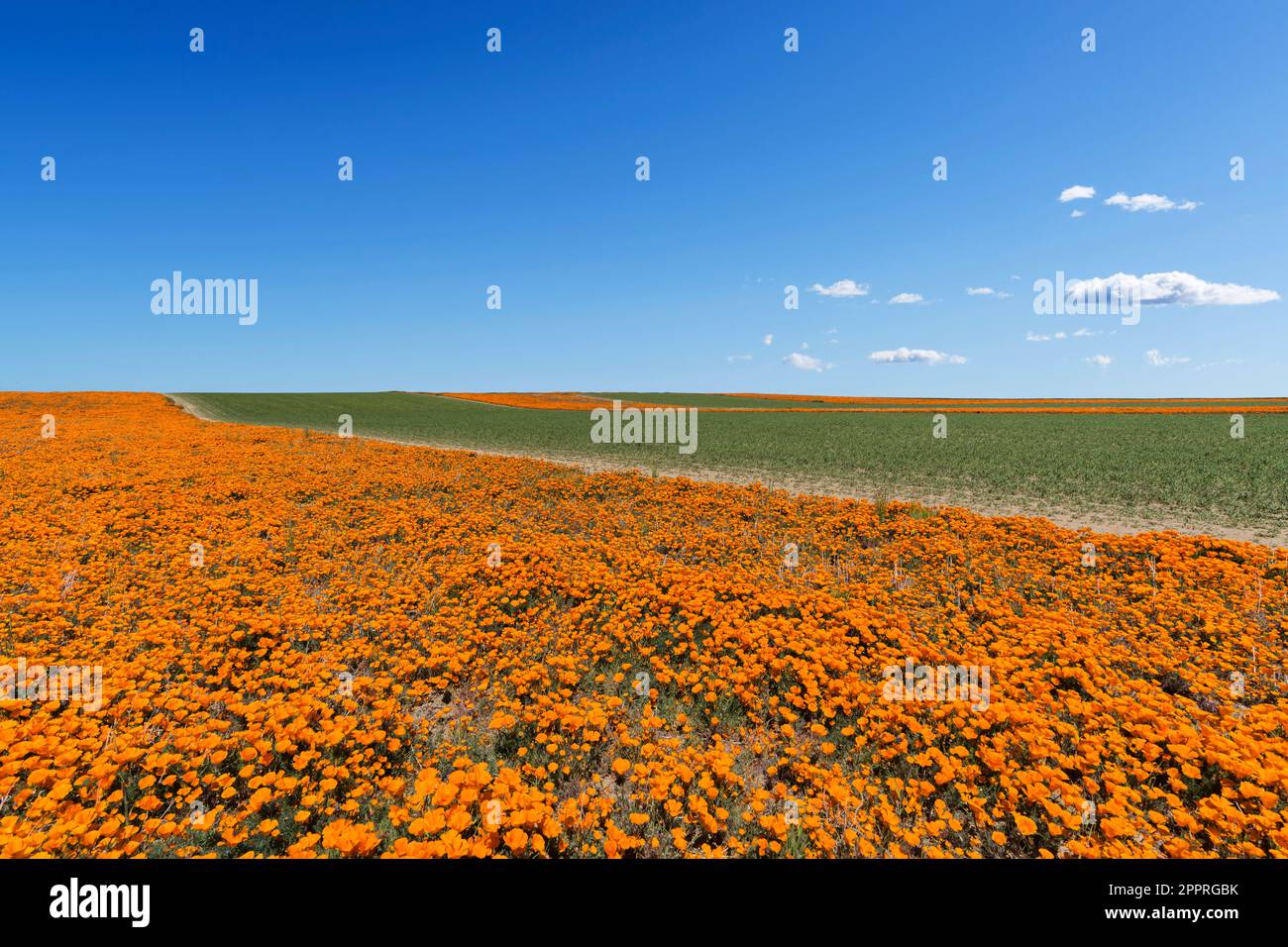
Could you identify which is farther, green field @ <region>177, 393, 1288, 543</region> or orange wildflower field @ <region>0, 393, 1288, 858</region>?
green field @ <region>177, 393, 1288, 543</region>

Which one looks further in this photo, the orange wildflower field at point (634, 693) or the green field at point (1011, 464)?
the green field at point (1011, 464)

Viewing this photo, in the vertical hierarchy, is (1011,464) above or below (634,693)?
above

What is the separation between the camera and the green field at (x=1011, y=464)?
47.5 feet

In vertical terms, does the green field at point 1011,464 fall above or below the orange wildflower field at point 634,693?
above

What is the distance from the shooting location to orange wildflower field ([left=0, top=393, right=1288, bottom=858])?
3.63m

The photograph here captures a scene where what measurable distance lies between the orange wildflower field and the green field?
17.2ft

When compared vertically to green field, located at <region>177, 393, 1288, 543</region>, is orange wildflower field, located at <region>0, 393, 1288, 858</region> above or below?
below

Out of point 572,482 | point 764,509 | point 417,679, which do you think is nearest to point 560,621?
point 417,679

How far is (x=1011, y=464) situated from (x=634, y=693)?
24.0 metres

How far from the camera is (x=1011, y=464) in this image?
22.7 m

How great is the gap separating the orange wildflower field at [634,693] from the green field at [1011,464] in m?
5.25

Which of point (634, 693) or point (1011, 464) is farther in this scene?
point (1011, 464)
